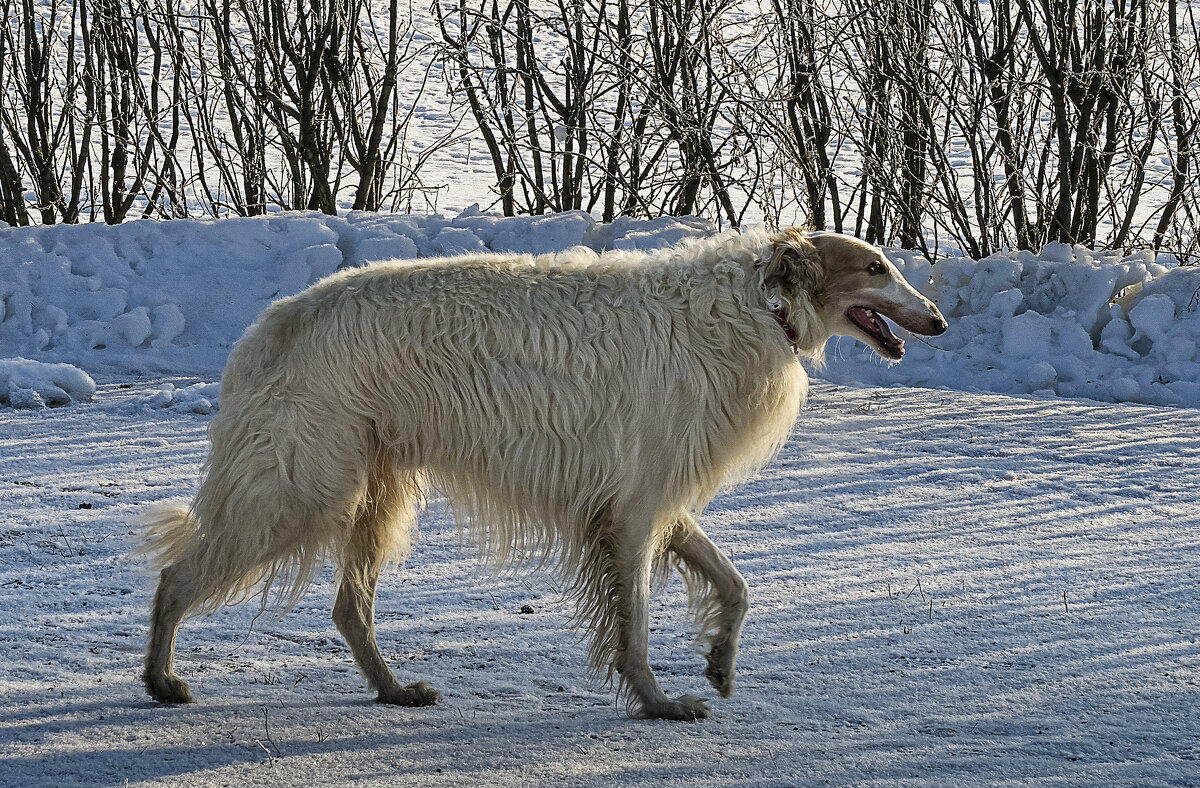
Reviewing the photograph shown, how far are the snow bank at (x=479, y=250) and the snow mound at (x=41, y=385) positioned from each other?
64 centimetres

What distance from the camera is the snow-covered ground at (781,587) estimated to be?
3064mm

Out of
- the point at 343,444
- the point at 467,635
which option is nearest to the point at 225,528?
the point at 343,444

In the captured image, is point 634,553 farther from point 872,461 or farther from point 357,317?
point 872,461

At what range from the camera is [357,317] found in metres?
3.49

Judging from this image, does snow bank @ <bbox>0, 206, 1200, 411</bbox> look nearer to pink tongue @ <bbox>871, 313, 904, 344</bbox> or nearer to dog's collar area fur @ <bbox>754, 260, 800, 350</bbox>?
pink tongue @ <bbox>871, 313, 904, 344</bbox>

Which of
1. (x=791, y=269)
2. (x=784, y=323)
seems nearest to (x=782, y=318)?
(x=784, y=323)

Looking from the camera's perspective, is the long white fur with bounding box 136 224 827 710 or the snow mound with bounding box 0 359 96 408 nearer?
the long white fur with bounding box 136 224 827 710

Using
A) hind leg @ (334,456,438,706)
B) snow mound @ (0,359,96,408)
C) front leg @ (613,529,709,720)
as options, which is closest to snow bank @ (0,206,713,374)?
snow mound @ (0,359,96,408)

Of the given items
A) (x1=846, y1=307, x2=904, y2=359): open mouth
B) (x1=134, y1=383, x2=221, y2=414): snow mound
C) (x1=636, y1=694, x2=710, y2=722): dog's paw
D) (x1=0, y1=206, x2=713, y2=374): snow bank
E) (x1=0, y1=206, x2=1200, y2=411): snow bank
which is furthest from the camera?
(x1=0, y1=206, x2=713, y2=374): snow bank

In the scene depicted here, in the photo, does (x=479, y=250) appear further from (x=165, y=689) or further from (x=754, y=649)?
(x=165, y=689)

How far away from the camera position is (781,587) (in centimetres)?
448

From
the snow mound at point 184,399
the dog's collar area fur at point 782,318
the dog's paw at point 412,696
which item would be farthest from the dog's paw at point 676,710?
the snow mound at point 184,399

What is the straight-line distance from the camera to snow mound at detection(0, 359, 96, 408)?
687 centimetres

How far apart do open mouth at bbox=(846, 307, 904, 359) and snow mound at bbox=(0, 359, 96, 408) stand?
15.8ft
